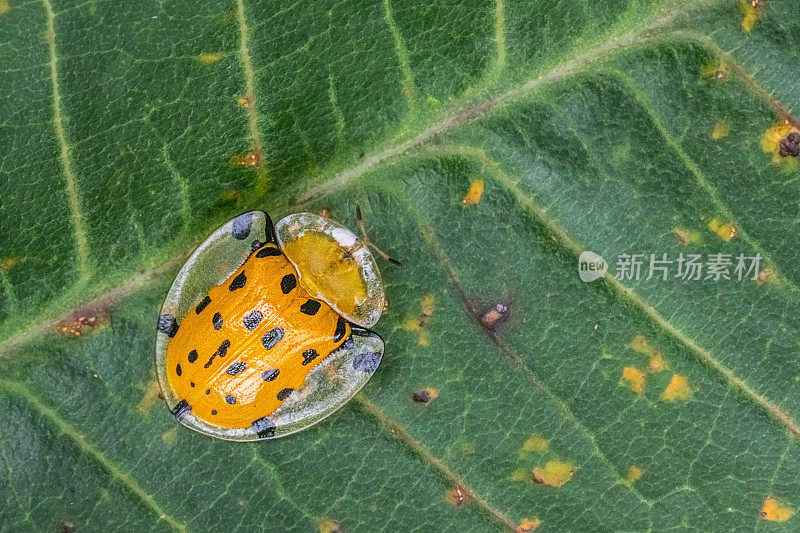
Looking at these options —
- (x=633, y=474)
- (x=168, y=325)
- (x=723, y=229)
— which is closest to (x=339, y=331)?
(x=168, y=325)

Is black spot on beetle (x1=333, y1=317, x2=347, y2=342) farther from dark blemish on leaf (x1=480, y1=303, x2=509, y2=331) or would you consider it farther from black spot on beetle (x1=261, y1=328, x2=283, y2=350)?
dark blemish on leaf (x1=480, y1=303, x2=509, y2=331)

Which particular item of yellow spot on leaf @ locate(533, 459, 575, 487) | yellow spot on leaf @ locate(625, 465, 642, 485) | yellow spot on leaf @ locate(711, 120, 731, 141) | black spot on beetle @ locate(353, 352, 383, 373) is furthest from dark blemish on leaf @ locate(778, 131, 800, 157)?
black spot on beetle @ locate(353, 352, 383, 373)

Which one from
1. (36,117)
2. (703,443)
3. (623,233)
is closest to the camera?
(36,117)

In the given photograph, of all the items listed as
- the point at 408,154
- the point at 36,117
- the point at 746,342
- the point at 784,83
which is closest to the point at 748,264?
the point at 746,342

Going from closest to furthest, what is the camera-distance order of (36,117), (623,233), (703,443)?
(36,117) → (623,233) → (703,443)

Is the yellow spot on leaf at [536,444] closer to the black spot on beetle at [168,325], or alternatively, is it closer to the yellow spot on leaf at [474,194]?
the yellow spot on leaf at [474,194]

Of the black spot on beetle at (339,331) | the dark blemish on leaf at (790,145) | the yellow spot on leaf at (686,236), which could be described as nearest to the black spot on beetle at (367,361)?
the black spot on beetle at (339,331)

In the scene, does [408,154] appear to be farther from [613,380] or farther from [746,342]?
[746,342]
